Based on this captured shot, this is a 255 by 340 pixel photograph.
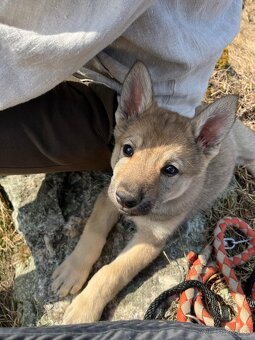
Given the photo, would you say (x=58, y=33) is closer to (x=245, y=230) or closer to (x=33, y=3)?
(x=33, y=3)

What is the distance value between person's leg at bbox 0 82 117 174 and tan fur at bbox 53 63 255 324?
0.15 metres

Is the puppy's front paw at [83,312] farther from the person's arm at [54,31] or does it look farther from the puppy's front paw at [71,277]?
the person's arm at [54,31]

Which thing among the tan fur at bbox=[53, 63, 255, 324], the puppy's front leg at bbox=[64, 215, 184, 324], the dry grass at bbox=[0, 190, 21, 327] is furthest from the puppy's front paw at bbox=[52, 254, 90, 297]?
the dry grass at bbox=[0, 190, 21, 327]

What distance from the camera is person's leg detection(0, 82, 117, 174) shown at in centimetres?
268

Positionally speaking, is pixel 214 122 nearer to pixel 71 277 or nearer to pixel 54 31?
pixel 54 31

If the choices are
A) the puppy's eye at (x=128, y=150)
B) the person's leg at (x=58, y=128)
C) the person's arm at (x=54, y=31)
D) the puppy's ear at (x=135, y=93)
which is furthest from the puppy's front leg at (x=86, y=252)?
the person's arm at (x=54, y=31)

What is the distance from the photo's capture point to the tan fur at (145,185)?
256 centimetres

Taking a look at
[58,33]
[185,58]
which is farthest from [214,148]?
[58,33]

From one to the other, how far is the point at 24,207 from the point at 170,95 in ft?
4.64

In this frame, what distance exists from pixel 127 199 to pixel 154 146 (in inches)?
14.9

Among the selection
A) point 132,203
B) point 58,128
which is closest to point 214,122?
point 132,203

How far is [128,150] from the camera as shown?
267 cm

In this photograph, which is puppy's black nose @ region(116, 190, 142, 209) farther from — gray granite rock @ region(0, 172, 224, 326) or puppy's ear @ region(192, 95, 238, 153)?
gray granite rock @ region(0, 172, 224, 326)

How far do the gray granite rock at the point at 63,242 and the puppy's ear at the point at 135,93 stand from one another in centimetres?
75
